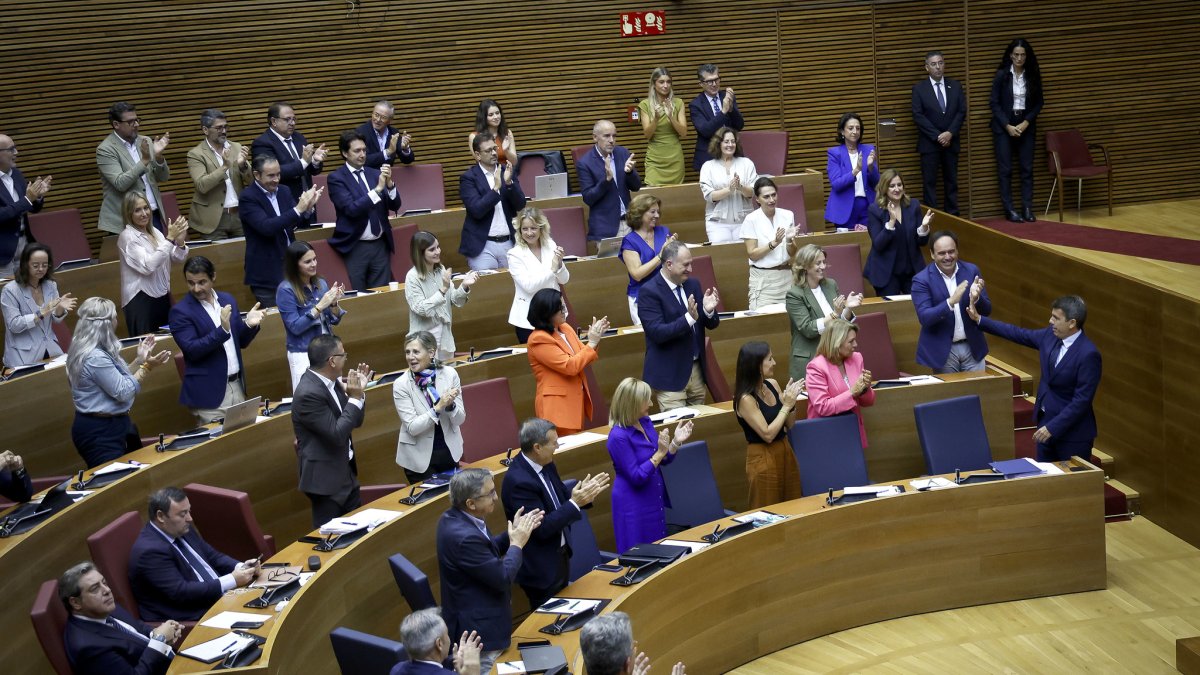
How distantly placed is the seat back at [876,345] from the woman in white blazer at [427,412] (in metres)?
2.60

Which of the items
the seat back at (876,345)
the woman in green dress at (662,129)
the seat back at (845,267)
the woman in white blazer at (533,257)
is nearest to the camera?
the woman in white blazer at (533,257)

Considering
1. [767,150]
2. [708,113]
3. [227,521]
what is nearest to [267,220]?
[227,521]

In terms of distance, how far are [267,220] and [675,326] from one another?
260cm

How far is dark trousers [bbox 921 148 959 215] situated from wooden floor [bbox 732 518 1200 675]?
4.92 m

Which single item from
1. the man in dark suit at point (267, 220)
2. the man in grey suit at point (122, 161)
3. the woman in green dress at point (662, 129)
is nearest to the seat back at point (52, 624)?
the man in dark suit at point (267, 220)

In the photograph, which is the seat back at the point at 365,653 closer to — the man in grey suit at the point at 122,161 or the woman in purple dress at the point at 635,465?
the woman in purple dress at the point at 635,465

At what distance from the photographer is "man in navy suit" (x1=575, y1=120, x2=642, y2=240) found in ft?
28.2

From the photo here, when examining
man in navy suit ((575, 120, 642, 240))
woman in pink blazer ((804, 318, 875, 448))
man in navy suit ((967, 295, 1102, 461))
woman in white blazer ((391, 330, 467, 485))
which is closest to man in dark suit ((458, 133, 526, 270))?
man in navy suit ((575, 120, 642, 240))

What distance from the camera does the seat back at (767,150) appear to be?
33.1 ft

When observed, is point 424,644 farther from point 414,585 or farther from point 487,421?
point 487,421

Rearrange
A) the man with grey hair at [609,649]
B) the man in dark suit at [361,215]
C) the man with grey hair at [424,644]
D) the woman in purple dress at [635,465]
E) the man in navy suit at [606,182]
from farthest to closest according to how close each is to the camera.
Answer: the man in navy suit at [606,182], the man in dark suit at [361,215], the woman in purple dress at [635,465], the man with grey hair at [424,644], the man with grey hair at [609,649]

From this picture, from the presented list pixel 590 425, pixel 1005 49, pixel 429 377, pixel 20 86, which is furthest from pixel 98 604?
pixel 1005 49

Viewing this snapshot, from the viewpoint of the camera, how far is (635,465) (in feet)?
18.4

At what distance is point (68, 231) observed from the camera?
8312 mm
